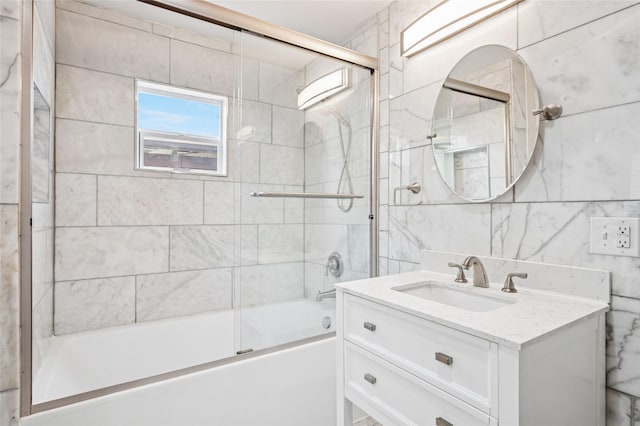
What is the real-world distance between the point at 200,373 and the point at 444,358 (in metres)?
1.10

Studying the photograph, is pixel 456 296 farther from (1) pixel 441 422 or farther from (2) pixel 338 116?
(2) pixel 338 116

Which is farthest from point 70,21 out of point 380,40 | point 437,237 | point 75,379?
point 437,237

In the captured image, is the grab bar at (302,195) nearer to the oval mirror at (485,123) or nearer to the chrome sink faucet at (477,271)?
the oval mirror at (485,123)

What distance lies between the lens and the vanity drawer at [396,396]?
967mm

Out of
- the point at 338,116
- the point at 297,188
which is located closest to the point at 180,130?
the point at 297,188

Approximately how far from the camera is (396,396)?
1165 mm

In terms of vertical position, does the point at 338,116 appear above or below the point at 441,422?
above

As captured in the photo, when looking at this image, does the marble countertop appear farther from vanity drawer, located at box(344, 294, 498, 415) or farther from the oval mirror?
the oval mirror

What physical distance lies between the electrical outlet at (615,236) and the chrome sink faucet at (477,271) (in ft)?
1.22

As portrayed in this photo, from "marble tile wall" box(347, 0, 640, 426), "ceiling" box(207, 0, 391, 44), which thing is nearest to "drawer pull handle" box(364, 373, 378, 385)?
"marble tile wall" box(347, 0, 640, 426)

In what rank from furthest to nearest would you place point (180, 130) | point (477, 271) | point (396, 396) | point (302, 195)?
point (180, 130) < point (302, 195) < point (477, 271) < point (396, 396)

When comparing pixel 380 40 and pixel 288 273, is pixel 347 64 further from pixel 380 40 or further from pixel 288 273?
pixel 288 273

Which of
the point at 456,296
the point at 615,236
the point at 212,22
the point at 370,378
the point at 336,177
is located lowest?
the point at 370,378

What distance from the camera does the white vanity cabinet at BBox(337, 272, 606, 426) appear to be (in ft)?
2.78
